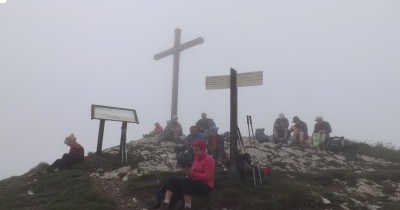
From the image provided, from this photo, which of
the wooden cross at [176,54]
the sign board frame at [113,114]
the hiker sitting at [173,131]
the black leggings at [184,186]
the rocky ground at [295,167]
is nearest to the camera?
the black leggings at [184,186]

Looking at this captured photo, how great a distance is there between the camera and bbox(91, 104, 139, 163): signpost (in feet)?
47.0

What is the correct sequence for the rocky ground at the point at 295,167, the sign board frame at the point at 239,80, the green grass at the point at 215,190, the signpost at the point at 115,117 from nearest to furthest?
the green grass at the point at 215,190
the rocky ground at the point at 295,167
the sign board frame at the point at 239,80
the signpost at the point at 115,117

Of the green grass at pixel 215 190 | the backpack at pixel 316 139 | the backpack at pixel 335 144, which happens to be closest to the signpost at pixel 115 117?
the green grass at pixel 215 190

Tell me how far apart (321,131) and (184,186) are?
35.3 feet

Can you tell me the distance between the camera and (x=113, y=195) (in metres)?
10.7

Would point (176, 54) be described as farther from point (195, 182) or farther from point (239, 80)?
point (195, 182)

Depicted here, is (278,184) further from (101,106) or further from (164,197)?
(101,106)

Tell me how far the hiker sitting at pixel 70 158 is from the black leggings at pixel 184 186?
5051mm

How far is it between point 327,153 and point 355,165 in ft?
6.04

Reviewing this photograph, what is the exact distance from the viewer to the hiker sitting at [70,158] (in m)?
13.2

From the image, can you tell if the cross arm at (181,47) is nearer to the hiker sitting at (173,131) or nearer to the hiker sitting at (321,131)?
the hiker sitting at (173,131)

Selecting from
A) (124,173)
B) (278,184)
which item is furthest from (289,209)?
(124,173)

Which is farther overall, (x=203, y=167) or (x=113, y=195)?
(x=113, y=195)

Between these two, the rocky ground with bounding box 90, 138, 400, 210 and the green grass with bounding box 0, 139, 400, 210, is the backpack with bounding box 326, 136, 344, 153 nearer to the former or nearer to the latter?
the rocky ground with bounding box 90, 138, 400, 210
